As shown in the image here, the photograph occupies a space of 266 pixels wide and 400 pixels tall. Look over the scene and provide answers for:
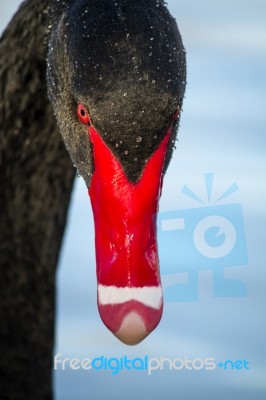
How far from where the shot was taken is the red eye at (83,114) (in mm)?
2281

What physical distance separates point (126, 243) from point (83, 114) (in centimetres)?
25

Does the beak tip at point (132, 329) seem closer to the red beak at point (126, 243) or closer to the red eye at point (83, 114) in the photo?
the red beak at point (126, 243)

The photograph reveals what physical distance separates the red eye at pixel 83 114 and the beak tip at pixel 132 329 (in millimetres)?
380

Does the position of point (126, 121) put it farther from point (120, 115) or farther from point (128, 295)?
point (128, 295)

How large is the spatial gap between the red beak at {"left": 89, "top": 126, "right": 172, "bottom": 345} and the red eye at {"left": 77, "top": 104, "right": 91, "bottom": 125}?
→ 0.07 feet

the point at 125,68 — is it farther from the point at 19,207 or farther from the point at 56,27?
the point at 19,207

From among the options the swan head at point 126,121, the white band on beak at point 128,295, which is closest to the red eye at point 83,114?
the swan head at point 126,121

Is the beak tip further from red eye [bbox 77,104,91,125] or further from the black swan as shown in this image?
red eye [bbox 77,104,91,125]

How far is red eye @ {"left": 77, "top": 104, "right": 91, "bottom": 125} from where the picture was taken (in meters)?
2.28

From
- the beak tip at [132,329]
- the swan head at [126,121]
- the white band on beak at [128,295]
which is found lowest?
the beak tip at [132,329]


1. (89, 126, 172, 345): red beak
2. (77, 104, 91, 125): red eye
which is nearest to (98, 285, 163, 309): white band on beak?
(89, 126, 172, 345): red beak

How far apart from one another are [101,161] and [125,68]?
18 centimetres

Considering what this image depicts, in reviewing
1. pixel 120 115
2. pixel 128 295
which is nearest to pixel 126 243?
pixel 128 295

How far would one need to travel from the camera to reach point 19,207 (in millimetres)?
2980
